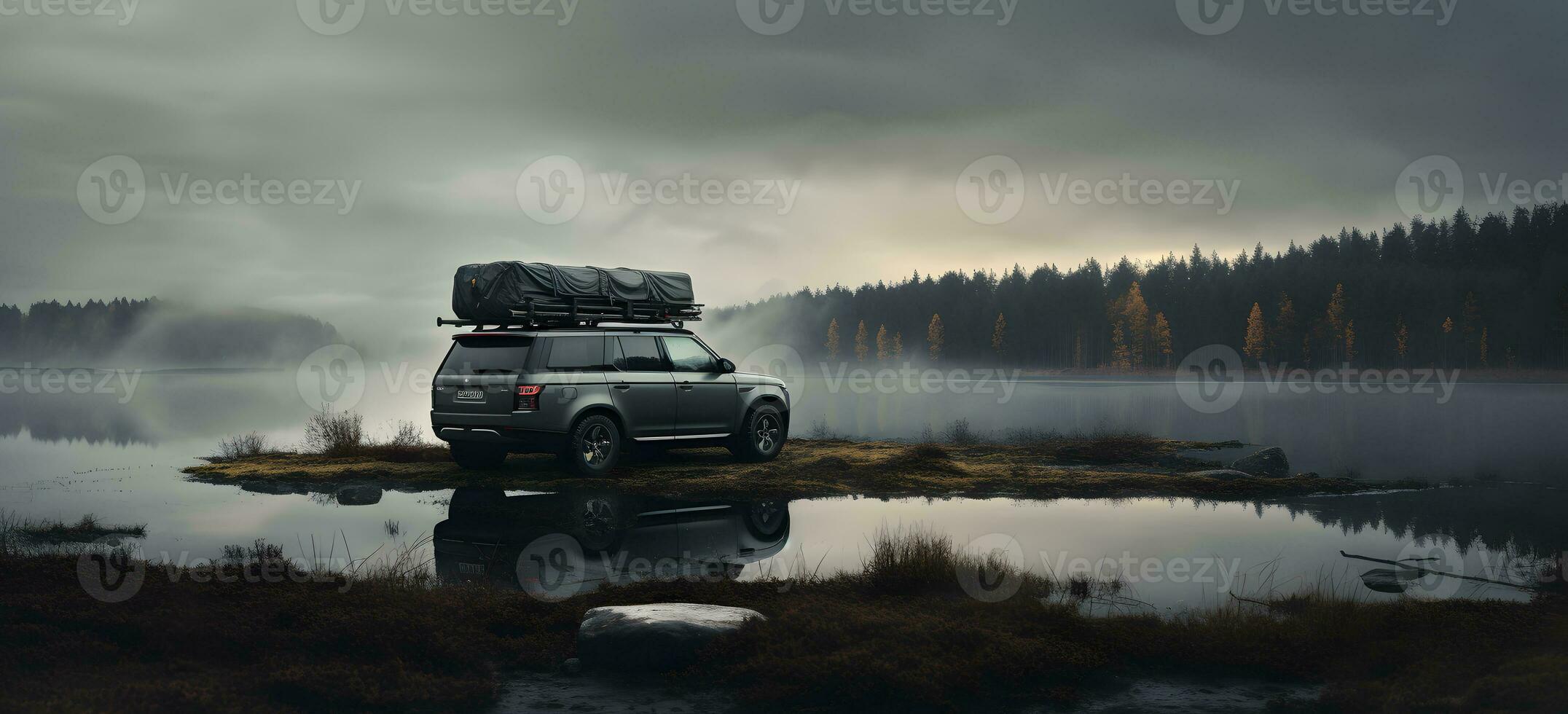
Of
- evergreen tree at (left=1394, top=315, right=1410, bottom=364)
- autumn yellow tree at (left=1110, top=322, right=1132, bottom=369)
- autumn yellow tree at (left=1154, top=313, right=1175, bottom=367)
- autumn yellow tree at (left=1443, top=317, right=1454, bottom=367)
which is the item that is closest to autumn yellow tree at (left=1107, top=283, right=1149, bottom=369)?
autumn yellow tree at (left=1110, top=322, right=1132, bottom=369)

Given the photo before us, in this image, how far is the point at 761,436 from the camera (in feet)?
56.6

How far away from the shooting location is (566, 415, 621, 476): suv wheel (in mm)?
14461

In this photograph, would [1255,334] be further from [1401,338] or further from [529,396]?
[529,396]

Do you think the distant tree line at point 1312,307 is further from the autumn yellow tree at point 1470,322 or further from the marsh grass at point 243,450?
the marsh grass at point 243,450

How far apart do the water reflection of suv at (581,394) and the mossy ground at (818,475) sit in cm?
56

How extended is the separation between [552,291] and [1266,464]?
13.3m

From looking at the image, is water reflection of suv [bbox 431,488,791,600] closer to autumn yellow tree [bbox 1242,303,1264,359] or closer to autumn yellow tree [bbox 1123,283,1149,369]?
autumn yellow tree [bbox 1242,303,1264,359]

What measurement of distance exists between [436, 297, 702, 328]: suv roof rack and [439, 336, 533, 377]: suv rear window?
1.05ft

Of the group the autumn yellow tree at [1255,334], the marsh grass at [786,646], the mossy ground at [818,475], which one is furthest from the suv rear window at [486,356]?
the autumn yellow tree at [1255,334]

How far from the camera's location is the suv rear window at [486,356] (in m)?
14.2

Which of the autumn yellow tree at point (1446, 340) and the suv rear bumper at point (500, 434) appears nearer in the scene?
the suv rear bumper at point (500, 434)

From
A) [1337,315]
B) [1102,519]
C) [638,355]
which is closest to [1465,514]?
[1102,519]

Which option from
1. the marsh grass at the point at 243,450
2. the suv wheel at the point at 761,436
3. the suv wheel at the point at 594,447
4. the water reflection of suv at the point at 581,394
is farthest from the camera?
the marsh grass at the point at 243,450

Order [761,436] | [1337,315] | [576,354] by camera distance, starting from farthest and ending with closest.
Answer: [1337,315] → [761,436] → [576,354]
